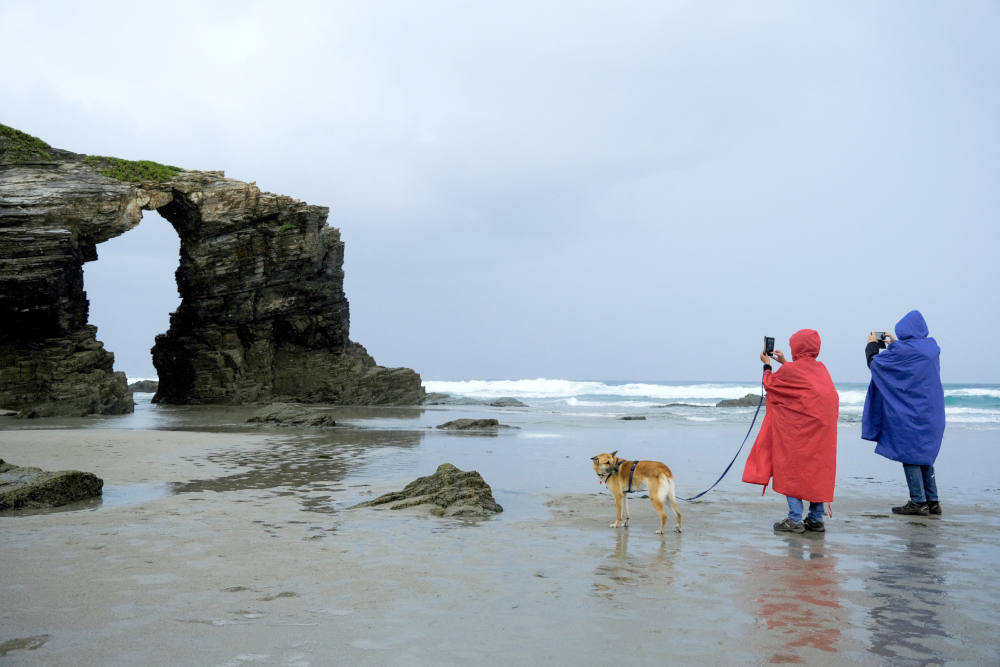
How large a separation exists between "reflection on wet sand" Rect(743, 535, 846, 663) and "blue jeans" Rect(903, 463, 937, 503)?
8.42 feet

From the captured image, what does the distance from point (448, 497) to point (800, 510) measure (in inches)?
156

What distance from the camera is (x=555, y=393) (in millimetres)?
74312

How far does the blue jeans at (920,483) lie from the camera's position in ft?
27.7

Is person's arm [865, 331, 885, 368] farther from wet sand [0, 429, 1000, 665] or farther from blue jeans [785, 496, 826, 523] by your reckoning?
blue jeans [785, 496, 826, 523]

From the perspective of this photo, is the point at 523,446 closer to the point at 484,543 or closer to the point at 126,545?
the point at 484,543

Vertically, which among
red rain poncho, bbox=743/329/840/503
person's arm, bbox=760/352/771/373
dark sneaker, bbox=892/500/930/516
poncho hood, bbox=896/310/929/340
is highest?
poncho hood, bbox=896/310/929/340

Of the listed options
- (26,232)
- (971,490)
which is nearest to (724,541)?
(971,490)

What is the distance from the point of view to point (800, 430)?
297 inches

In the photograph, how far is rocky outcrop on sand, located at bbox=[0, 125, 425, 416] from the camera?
2447 centimetres

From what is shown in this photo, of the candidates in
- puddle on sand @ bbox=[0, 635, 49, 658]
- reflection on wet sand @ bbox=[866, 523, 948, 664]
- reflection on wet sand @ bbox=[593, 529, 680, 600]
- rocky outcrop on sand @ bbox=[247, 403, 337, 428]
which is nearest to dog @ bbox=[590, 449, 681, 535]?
reflection on wet sand @ bbox=[593, 529, 680, 600]

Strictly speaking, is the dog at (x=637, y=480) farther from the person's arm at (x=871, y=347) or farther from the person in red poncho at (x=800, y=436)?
the person's arm at (x=871, y=347)

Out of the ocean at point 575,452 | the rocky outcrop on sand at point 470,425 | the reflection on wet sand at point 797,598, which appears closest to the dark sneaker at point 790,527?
the reflection on wet sand at point 797,598

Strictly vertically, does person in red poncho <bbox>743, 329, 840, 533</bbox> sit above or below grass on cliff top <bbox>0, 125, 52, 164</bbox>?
below

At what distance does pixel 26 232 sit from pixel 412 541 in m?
24.3
